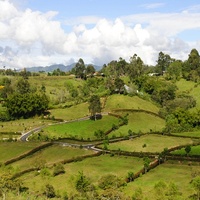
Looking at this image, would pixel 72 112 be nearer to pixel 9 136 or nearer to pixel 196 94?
pixel 9 136

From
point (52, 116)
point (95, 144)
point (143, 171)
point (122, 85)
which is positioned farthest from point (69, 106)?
point (143, 171)

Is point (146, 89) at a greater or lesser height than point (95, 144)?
greater

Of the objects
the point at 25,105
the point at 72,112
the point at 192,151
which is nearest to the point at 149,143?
the point at 192,151

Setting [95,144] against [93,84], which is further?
[93,84]

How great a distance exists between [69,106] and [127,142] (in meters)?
58.0

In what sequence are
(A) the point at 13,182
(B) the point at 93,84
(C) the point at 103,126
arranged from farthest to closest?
(B) the point at 93,84, (C) the point at 103,126, (A) the point at 13,182

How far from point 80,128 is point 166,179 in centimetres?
6031

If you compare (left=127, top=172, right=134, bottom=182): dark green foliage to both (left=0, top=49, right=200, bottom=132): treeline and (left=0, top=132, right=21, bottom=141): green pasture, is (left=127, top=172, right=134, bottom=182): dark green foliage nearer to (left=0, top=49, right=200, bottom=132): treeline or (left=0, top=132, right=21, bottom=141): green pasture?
(left=0, top=49, right=200, bottom=132): treeline

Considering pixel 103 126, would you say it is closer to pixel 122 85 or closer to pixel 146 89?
pixel 122 85

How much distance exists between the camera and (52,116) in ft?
460

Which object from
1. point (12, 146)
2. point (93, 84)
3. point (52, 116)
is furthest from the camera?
point (93, 84)

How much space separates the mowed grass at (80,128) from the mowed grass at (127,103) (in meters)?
15.8

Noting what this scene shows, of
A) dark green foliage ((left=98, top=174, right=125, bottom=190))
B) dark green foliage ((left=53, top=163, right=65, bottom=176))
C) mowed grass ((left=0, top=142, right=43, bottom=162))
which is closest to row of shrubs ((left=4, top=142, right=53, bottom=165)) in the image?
mowed grass ((left=0, top=142, right=43, bottom=162))

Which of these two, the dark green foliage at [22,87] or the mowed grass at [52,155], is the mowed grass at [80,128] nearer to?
the mowed grass at [52,155]
